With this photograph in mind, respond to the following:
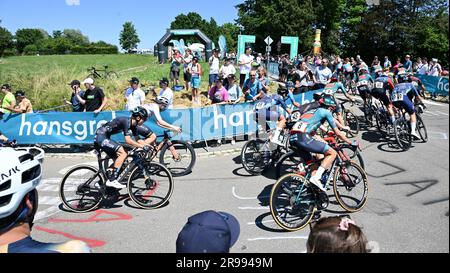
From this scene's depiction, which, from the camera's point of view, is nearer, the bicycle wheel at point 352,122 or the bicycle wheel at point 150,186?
the bicycle wheel at point 150,186

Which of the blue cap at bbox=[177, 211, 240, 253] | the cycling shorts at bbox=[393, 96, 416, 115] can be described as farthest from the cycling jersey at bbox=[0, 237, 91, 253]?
the cycling shorts at bbox=[393, 96, 416, 115]

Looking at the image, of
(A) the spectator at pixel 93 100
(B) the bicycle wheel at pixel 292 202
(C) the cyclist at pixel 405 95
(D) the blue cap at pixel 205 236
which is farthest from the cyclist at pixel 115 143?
(C) the cyclist at pixel 405 95

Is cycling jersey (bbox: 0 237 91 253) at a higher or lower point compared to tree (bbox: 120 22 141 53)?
lower

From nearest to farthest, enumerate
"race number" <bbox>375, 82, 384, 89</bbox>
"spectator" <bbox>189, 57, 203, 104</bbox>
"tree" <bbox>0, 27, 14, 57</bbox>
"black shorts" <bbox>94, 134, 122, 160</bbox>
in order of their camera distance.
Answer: "black shorts" <bbox>94, 134, 122, 160</bbox> < "race number" <bbox>375, 82, 384, 89</bbox> < "spectator" <bbox>189, 57, 203, 104</bbox> < "tree" <bbox>0, 27, 14, 57</bbox>

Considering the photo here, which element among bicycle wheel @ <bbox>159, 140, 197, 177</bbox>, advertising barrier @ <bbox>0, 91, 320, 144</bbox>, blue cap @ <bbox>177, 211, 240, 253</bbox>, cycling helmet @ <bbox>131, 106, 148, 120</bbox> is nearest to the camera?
blue cap @ <bbox>177, 211, 240, 253</bbox>

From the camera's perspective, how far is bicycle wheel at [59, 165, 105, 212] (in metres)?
6.31

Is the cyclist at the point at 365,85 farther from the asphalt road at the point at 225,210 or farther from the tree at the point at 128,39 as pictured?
the tree at the point at 128,39

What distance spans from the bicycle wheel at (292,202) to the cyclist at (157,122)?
306cm

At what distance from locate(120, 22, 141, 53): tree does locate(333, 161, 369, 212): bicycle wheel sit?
94.7m

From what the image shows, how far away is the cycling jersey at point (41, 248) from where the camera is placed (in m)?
1.88

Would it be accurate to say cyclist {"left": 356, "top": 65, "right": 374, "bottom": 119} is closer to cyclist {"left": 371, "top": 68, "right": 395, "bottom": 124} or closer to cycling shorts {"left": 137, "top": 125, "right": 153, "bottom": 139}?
cyclist {"left": 371, "top": 68, "right": 395, "bottom": 124}

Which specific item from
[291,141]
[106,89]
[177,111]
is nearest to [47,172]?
[177,111]

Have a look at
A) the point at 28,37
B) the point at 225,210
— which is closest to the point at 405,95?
the point at 225,210

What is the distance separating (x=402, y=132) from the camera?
8492mm
